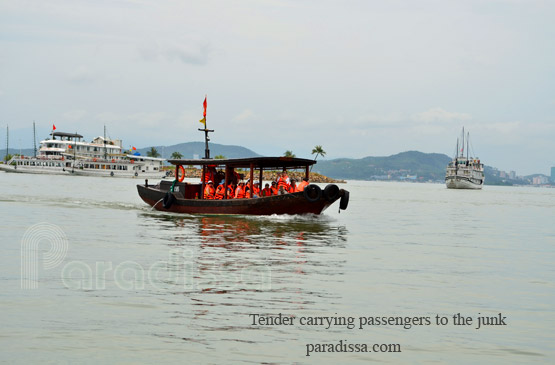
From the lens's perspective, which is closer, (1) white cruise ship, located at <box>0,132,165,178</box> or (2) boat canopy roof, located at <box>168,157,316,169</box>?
(2) boat canopy roof, located at <box>168,157,316,169</box>

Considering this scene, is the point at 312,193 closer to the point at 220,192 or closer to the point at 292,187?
the point at 292,187

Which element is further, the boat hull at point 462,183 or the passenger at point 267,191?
the boat hull at point 462,183

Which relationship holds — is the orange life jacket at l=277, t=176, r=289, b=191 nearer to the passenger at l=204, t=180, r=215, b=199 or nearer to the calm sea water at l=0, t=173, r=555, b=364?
the passenger at l=204, t=180, r=215, b=199

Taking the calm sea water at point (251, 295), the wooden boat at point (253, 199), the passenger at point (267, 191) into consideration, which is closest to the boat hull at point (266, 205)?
the wooden boat at point (253, 199)

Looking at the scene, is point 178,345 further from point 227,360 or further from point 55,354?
point 55,354

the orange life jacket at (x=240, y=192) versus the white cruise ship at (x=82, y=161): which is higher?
the white cruise ship at (x=82, y=161)

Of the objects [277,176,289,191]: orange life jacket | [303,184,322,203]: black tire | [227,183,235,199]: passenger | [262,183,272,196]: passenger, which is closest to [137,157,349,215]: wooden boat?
[303,184,322,203]: black tire

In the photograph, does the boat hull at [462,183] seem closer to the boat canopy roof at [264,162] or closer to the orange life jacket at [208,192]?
the boat canopy roof at [264,162]

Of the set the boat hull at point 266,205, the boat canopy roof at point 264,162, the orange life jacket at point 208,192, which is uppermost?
the boat canopy roof at point 264,162

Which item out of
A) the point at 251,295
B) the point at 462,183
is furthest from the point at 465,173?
the point at 251,295

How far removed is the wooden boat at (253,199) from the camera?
2677 centimetres

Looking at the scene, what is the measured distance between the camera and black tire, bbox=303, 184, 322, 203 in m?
26.7

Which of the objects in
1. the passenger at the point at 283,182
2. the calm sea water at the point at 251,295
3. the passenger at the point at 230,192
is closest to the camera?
the calm sea water at the point at 251,295

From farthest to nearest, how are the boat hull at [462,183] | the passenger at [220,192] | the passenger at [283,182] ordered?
1. the boat hull at [462,183]
2. the passenger at [220,192]
3. the passenger at [283,182]
